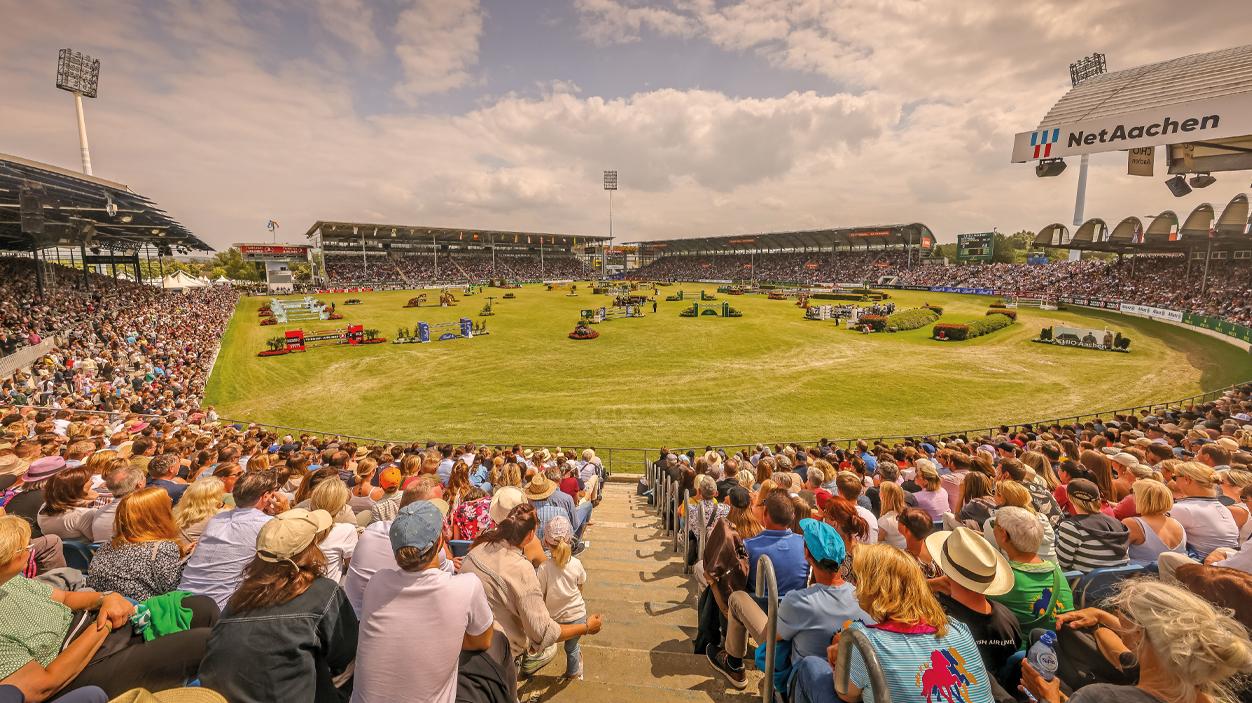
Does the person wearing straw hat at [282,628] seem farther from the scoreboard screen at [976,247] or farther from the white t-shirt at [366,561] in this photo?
the scoreboard screen at [976,247]

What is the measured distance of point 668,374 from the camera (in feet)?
92.0

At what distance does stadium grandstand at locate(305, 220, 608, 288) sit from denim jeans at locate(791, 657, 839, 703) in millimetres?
97471

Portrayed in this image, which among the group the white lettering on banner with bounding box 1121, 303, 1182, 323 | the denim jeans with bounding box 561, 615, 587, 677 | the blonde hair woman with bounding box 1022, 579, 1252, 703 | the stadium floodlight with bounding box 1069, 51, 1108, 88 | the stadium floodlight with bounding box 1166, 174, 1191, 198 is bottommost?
the denim jeans with bounding box 561, 615, 587, 677

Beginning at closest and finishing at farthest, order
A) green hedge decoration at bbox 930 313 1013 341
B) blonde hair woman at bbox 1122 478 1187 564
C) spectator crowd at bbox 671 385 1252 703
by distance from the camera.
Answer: spectator crowd at bbox 671 385 1252 703 → blonde hair woman at bbox 1122 478 1187 564 → green hedge decoration at bbox 930 313 1013 341

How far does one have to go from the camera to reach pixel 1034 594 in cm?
391

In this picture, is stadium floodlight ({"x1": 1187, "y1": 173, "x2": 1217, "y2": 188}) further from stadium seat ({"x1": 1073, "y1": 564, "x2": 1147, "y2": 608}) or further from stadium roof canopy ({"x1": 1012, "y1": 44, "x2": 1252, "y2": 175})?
stadium seat ({"x1": 1073, "y1": 564, "x2": 1147, "y2": 608})

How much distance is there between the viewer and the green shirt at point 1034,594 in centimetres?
392

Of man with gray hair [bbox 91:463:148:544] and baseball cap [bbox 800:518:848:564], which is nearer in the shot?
baseball cap [bbox 800:518:848:564]

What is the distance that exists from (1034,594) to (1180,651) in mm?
1979

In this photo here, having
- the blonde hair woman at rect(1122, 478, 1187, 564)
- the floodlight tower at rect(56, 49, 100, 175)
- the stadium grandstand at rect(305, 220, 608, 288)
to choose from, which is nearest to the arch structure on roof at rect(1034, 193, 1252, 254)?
the blonde hair woman at rect(1122, 478, 1187, 564)

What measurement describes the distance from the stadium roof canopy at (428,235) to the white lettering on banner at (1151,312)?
328 feet

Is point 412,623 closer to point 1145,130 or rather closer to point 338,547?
point 338,547

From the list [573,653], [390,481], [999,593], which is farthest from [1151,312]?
[390,481]

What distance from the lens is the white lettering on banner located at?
39.1m
